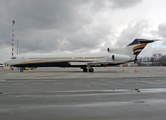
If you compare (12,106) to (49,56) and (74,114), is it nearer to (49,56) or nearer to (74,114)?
(74,114)

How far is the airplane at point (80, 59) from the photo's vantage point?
3219cm

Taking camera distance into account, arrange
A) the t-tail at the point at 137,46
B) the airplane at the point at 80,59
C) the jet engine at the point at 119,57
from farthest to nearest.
Answer: the t-tail at the point at 137,46 → the jet engine at the point at 119,57 → the airplane at the point at 80,59

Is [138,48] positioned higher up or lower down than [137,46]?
lower down

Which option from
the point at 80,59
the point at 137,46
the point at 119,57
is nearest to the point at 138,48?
the point at 137,46

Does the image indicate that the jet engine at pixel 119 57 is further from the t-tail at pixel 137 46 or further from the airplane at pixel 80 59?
the t-tail at pixel 137 46

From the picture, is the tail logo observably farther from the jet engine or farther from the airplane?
the jet engine

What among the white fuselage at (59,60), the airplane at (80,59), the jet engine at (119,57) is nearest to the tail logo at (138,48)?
the airplane at (80,59)

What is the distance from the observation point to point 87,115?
16.8ft

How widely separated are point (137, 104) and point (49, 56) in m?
27.6

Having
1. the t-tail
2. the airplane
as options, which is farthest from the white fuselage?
the t-tail

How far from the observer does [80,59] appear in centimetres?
3297

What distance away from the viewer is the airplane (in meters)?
32.2

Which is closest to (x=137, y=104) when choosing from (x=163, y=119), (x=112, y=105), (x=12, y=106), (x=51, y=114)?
(x=112, y=105)

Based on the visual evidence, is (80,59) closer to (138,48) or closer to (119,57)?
(119,57)
